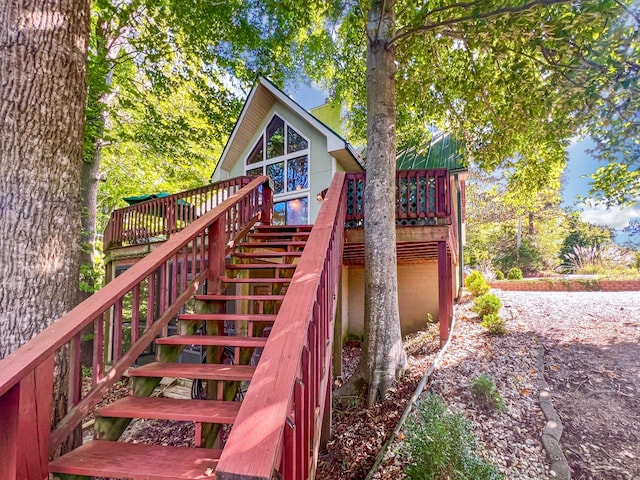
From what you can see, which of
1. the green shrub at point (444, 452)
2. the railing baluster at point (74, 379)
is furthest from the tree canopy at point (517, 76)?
the railing baluster at point (74, 379)

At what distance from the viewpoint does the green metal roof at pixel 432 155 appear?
8.77m

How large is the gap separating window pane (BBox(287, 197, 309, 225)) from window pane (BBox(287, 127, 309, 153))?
1498 mm

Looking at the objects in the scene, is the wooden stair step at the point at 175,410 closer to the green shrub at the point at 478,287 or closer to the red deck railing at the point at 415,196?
the red deck railing at the point at 415,196

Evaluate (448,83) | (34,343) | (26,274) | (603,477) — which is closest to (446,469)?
(603,477)

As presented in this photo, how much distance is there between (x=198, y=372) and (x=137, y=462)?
0.68 m

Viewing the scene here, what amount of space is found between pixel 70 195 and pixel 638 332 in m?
7.53

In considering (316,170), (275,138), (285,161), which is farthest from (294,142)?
(316,170)

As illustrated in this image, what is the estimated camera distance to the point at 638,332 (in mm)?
4895

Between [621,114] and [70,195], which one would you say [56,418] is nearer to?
[70,195]

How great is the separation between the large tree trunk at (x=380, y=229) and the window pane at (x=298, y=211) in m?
4.42

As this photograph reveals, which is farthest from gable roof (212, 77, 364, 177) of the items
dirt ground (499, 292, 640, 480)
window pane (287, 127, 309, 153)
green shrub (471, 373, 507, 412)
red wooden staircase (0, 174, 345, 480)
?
green shrub (471, 373, 507, 412)

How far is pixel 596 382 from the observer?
11.9 feet

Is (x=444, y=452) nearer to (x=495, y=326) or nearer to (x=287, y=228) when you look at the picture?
(x=495, y=326)

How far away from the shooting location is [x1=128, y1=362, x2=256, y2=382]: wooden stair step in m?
2.26
